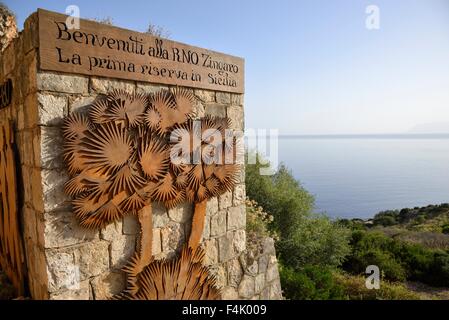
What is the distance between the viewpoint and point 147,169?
219 centimetres

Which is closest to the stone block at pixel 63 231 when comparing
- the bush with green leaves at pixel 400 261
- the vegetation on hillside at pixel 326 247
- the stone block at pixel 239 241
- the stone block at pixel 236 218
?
the stone block at pixel 236 218

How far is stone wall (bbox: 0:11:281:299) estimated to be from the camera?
1.80 m

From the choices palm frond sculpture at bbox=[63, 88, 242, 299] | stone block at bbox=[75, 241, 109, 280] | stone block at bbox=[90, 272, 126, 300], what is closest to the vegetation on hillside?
palm frond sculpture at bbox=[63, 88, 242, 299]

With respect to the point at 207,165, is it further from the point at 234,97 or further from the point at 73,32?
the point at 73,32

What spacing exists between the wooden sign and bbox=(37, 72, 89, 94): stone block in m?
0.04

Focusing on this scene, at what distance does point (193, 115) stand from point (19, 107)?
133 centimetres

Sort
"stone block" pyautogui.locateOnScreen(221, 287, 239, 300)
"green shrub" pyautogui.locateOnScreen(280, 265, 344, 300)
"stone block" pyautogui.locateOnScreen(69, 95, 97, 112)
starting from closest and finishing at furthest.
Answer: "stone block" pyautogui.locateOnScreen(69, 95, 97, 112)
"stone block" pyautogui.locateOnScreen(221, 287, 239, 300)
"green shrub" pyautogui.locateOnScreen(280, 265, 344, 300)

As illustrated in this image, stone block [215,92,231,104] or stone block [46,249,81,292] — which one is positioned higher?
stone block [215,92,231,104]

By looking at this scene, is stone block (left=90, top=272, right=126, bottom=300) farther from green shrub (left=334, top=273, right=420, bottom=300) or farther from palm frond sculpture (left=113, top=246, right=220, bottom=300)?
green shrub (left=334, top=273, right=420, bottom=300)

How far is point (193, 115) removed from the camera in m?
→ 2.58

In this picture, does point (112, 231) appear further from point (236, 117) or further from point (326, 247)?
point (326, 247)

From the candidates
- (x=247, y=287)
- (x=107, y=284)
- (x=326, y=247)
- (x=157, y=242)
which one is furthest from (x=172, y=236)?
(x=326, y=247)

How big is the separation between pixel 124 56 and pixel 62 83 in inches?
19.3
